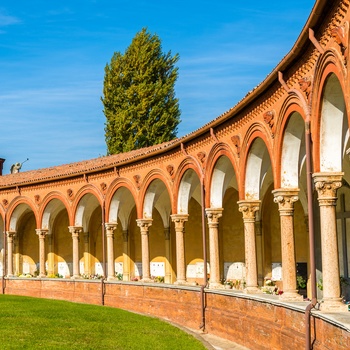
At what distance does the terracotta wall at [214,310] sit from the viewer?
1255 centimetres

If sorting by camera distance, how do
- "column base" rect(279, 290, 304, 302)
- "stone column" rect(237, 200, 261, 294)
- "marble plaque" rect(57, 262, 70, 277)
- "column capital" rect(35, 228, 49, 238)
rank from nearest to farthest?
"column base" rect(279, 290, 304, 302)
"stone column" rect(237, 200, 261, 294)
"column capital" rect(35, 228, 49, 238)
"marble plaque" rect(57, 262, 70, 277)

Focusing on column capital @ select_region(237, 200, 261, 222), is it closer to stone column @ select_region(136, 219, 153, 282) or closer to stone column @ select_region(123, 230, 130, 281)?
stone column @ select_region(136, 219, 153, 282)

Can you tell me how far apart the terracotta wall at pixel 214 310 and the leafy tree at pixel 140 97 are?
11.6 m

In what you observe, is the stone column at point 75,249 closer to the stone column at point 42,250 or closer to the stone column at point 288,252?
the stone column at point 42,250

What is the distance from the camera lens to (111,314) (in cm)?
2145

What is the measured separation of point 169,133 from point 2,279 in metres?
12.7

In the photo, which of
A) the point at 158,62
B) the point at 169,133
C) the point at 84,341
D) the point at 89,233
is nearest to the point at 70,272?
the point at 89,233

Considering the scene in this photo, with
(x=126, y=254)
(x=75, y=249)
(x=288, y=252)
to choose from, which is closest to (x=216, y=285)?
(x=288, y=252)

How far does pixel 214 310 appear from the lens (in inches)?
719

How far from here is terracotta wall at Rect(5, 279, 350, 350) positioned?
12555 mm

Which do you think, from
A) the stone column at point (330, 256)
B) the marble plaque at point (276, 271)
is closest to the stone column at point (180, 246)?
the marble plaque at point (276, 271)

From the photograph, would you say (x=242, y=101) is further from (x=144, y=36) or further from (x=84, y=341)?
(x=144, y=36)

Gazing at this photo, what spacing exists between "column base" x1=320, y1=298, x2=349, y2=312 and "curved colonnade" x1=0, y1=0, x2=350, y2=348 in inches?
0.6

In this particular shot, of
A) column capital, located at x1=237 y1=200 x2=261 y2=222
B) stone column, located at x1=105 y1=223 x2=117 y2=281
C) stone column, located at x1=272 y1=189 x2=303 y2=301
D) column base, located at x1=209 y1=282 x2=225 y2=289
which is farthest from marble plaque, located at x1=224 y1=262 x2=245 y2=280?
stone column, located at x1=272 y1=189 x2=303 y2=301
